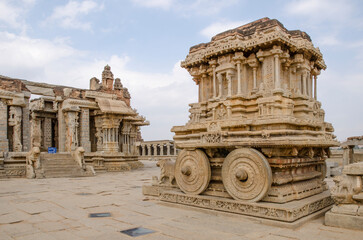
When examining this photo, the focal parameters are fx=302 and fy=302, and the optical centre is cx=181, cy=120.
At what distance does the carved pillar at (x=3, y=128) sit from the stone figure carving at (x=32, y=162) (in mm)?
2135

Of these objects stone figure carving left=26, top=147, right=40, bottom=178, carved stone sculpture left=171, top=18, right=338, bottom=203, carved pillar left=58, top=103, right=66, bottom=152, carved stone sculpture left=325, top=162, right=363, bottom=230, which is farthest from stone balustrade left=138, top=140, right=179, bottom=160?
carved stone sculpture left=325, top=162, right=363, bottom=230

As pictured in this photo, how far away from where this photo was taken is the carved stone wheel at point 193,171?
20.7 ft

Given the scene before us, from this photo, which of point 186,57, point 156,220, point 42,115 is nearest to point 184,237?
point 156,220

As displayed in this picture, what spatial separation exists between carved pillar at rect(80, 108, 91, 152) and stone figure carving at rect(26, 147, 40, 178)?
5152 mm

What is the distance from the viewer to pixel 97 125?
20.5 metres

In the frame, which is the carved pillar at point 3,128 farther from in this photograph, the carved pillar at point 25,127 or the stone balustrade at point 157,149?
the stone balustrade at point 157,149

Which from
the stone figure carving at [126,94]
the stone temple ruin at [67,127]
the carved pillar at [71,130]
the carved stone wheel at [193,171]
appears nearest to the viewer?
the carved stone wheel at [193,171]

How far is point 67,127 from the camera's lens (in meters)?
19.4

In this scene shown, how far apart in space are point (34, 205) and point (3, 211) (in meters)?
0.72

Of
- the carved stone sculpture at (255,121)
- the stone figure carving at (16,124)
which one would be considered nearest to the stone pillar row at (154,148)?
the stone figure carving at (16,124)

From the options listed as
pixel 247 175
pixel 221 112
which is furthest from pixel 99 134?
pixel 247 175

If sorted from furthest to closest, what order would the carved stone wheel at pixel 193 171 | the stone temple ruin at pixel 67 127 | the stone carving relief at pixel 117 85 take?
the stone carving relief at pixel 117 85 → the stone temple ruin at pixel 67 127 → the carved stone wheel at pixel 193 171

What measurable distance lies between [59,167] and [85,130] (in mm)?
4538

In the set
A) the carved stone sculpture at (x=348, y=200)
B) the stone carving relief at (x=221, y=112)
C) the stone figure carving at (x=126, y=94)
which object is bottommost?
the carved stone sculpture at (x=348, y=200)
